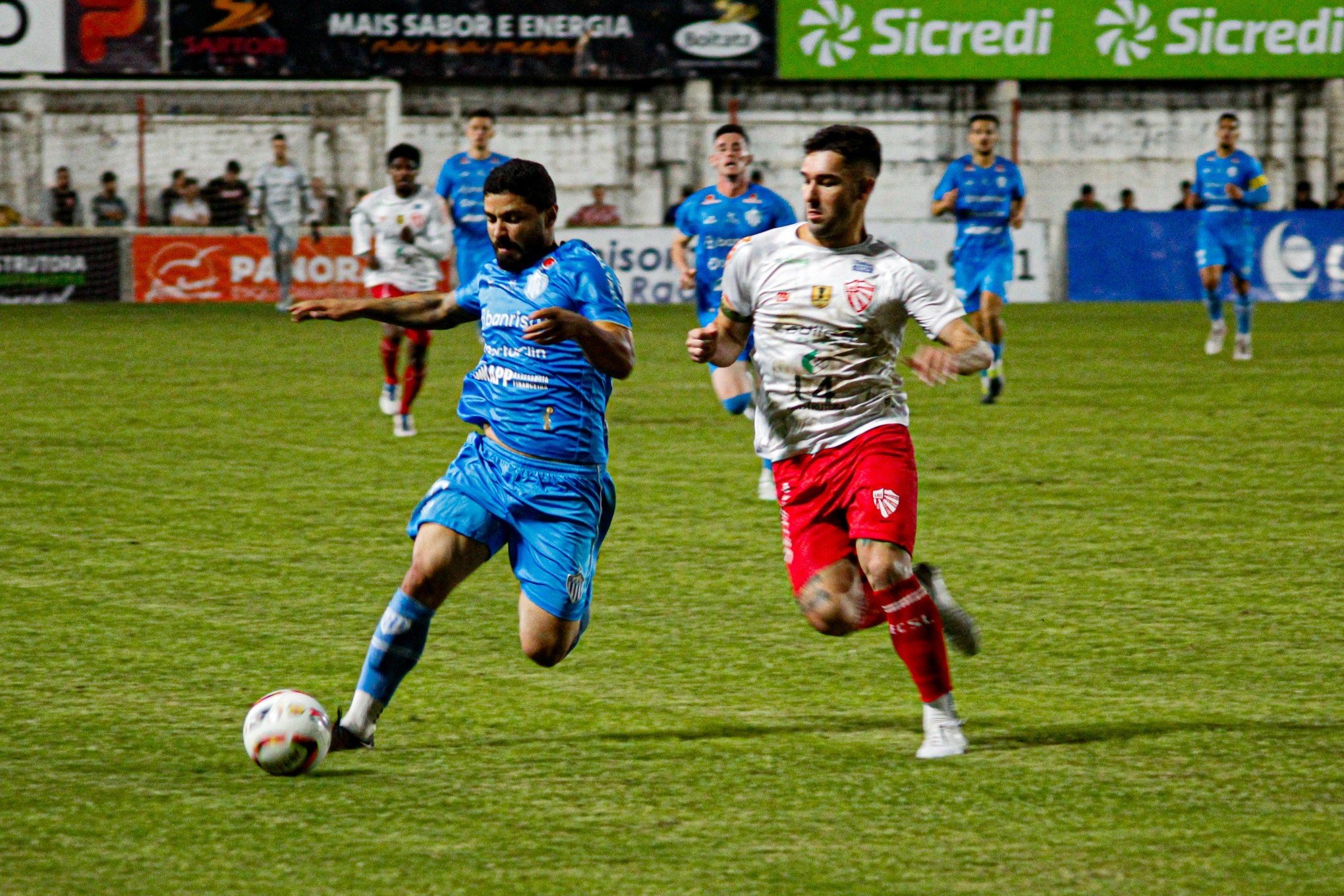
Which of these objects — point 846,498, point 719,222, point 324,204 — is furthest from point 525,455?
point 324,204

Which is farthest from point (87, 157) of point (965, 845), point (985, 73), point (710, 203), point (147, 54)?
point (965, 845)

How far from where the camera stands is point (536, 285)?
16.4ft

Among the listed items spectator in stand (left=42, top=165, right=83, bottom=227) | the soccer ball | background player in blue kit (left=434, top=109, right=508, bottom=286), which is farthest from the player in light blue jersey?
spectator in stand (left=42, top=165, right=83, bottom=227)

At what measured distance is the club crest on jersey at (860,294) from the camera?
16.7 ft

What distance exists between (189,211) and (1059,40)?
45.2 ft

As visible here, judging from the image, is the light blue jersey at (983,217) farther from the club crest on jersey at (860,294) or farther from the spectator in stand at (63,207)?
the spectator in stand at (63,207)

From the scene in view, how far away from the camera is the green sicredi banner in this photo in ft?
92.9

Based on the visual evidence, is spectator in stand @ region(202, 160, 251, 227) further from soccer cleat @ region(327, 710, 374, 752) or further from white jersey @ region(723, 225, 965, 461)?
soccer cleat @ region(327, 710, 374, 752)

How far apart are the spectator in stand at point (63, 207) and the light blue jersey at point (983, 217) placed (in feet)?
49.7

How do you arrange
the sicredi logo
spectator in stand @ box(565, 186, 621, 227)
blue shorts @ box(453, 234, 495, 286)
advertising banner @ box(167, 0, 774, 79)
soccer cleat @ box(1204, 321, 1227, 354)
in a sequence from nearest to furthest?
blue shorts @ box(453, 234, 495, 286), soccer cleat @ box(1204, 321, 1227, 354), advertising banner @ box(167, 0, 774, 79), spectator in stand @ box(565, 186, 621, 227), the sicredi logo

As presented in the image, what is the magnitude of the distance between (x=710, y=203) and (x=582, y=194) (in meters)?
21.0

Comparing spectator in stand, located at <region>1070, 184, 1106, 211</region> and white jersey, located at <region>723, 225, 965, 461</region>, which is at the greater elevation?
spectator in stand, located at <region>1070, 184, 1106, 211</region>

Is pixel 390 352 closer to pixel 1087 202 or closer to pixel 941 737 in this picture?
pixel 941 737

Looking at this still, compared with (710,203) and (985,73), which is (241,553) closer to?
(710,203)
